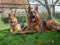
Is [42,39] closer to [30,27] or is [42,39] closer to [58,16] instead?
[30,27]

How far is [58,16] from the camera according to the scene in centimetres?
1683

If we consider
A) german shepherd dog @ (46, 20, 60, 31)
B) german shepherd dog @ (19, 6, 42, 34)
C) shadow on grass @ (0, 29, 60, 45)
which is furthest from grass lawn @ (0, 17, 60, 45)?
german shepherd dog @ (46, 20, 60, 31)

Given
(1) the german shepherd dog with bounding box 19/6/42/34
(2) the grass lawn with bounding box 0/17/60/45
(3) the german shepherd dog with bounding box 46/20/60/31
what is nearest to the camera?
(2) the grass lawn with bounding box 0/17/60/45

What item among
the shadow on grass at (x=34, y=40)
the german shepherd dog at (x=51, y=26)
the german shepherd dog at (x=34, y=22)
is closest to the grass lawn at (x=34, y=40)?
the shadow on grass at (x=34, y=40)

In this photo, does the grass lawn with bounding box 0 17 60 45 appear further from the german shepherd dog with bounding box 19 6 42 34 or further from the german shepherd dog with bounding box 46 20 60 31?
the german shepherd dog with bounding box 46 20 60 31

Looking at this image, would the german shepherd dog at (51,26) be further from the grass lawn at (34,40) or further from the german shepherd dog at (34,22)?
the grass lawn at (34,40)

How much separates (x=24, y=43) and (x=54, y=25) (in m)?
2.59

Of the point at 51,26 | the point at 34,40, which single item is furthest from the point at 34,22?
the point at 34,40

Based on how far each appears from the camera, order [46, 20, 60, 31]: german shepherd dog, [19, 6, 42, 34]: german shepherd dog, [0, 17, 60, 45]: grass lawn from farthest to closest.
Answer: [46, 20, 60, 31]: german shepherd dog < [19, 6, 42, 34]: german shepherd dog < [0, 17, 60, 45]: grass lawn

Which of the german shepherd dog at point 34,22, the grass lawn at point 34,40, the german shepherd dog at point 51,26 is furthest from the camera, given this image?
the german shepherd dog at point 51,26

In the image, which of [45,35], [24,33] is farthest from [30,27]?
[45,35]

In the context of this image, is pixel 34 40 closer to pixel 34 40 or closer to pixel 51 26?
pixel 34 40

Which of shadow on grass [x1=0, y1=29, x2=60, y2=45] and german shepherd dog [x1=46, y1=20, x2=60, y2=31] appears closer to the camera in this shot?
shadow on grass [x1=0, y1=29, x2=60, y2=45]

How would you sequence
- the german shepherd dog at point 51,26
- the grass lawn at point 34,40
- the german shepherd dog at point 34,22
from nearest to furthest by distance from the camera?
the grass lawn at point 34,40 → the german shepherd dog at point 34,22 → the german shepherd dog at point 51,26
